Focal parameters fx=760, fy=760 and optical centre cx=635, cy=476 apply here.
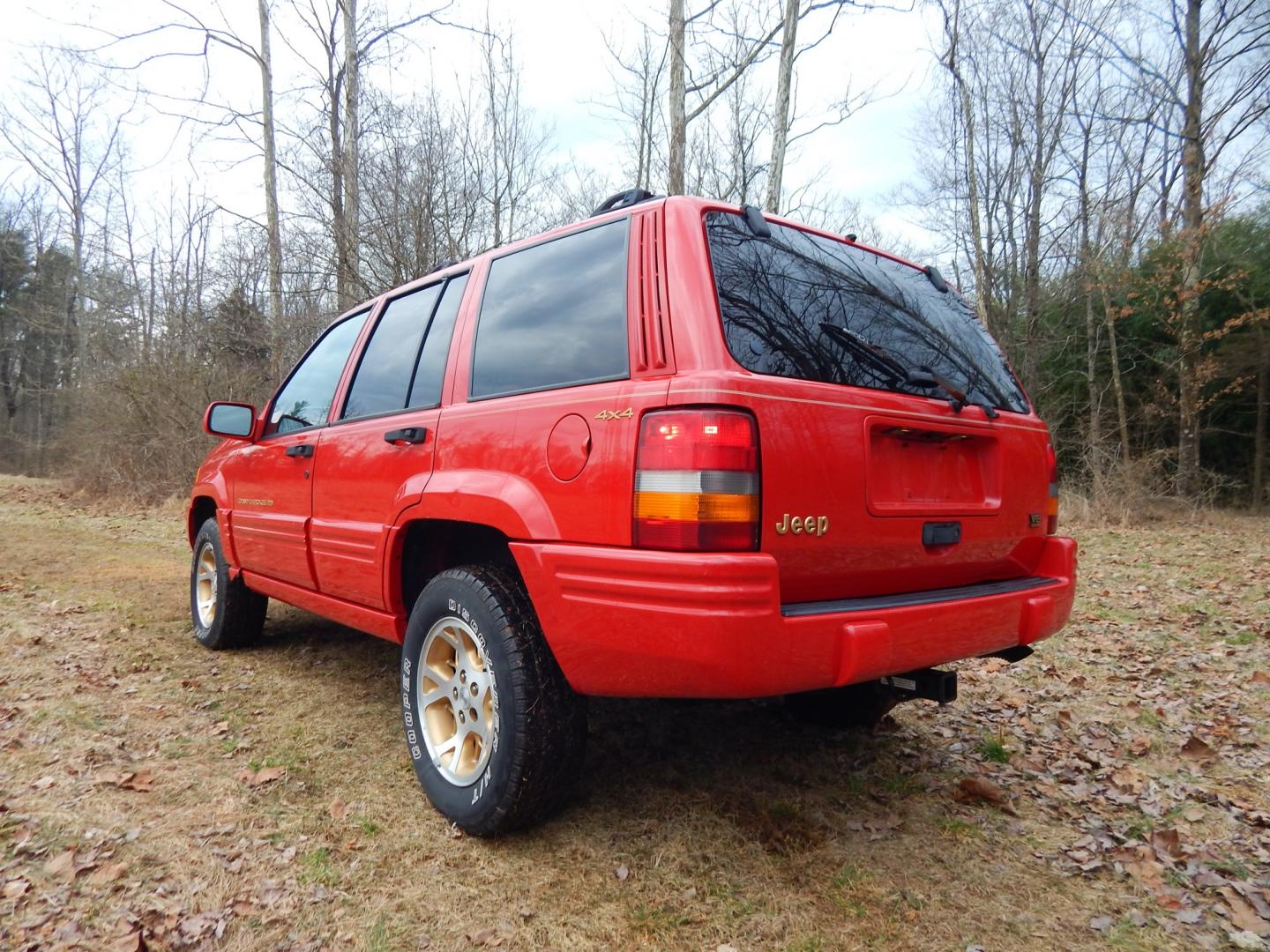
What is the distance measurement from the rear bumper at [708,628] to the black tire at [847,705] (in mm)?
526

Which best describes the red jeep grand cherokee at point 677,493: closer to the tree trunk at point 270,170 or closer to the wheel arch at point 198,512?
the wheel arch at point 198,512

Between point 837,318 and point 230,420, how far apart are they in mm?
3223

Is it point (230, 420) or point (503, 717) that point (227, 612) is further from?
point (503, 717)

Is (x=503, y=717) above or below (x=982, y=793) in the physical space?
above

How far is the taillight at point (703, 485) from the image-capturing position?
1.84 meters

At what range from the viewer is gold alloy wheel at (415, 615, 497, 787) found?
7.87ft

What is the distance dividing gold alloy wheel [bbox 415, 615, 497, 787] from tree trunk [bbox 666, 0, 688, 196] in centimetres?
969

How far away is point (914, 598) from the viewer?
7.31 ft

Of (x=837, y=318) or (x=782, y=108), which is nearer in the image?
(x=837, y=318)

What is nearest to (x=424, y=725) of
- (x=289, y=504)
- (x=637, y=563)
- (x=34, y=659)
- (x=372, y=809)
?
(x=372, y=809)

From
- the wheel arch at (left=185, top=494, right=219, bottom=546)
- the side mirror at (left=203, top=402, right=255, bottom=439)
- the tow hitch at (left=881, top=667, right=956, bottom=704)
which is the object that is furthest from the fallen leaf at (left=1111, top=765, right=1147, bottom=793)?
the wheel arch at (left=185, top=494, right=219, bottom=546)

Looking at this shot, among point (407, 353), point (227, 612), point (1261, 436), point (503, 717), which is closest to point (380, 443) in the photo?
point (407, 353)

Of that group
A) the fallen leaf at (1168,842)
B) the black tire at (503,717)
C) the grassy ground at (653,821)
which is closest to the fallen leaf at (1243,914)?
the grassy ground at (653,821)

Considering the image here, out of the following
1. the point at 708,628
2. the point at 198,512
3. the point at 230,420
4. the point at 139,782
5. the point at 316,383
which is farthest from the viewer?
the point at 198,512
